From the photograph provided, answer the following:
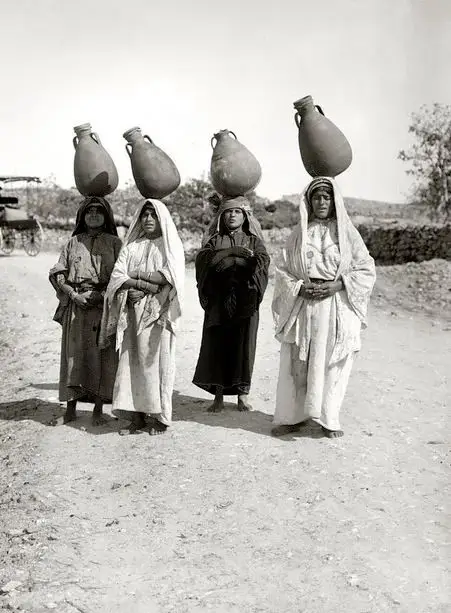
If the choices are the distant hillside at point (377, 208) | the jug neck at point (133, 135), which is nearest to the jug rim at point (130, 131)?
the jug neck at point (133, 135)

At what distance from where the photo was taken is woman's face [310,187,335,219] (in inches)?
208

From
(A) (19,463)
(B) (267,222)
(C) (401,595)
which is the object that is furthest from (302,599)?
(B) (267,222)

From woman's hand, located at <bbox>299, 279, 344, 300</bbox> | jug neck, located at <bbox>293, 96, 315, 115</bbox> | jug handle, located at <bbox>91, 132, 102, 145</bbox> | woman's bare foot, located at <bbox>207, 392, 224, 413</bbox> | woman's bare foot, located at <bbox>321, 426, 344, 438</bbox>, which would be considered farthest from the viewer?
woman's bare foot, located at <bbox>207, 392, 224, 413</bbox>

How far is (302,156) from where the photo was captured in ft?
18.0

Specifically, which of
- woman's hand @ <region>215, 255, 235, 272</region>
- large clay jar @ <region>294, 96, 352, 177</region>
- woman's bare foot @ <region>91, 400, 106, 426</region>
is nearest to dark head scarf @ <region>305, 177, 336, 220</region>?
large clay jar @ <region>294, 96, 352, 177</region>

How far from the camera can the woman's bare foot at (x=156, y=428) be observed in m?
5.56

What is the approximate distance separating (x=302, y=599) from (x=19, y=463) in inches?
102

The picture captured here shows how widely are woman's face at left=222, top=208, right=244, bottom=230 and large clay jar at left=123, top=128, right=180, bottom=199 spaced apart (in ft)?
1.47

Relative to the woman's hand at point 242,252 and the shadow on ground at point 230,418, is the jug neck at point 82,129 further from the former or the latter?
the shadow on ground at point 230,418

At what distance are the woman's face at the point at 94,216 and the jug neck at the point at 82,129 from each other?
66 cm

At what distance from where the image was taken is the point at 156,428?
559 centimetres

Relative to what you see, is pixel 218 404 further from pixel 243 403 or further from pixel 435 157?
pixel 435 157

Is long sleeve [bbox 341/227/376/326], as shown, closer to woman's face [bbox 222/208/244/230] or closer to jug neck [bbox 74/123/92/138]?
woman's face [bbox 222/208/244/230]

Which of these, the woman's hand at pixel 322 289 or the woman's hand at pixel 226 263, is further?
the woman's hand at pixel 226 263
